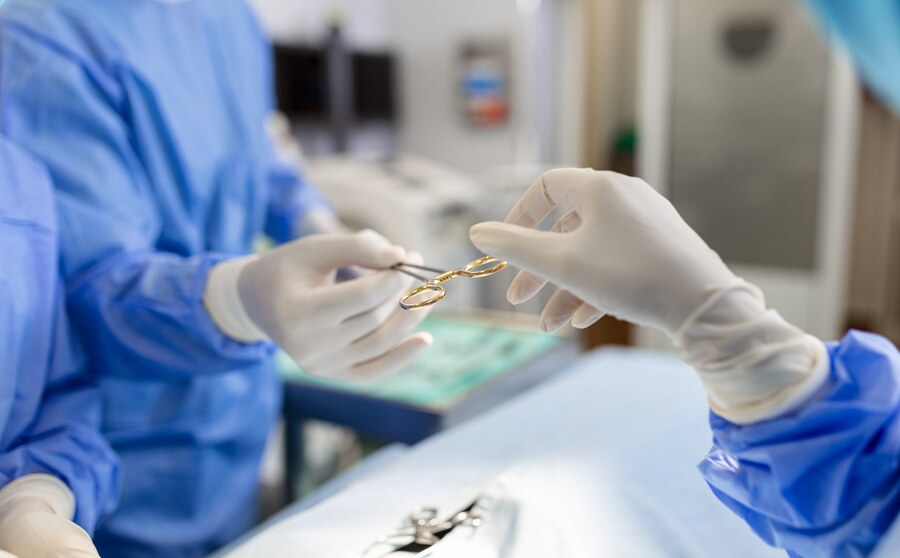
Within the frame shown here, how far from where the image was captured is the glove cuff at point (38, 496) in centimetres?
75

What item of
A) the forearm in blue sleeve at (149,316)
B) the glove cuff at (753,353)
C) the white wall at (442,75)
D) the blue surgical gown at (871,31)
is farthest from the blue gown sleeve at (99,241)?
the white wall at (442,75)

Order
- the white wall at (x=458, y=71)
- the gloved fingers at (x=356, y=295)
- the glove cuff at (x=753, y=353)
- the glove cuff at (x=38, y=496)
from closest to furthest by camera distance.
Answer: the glove cuff at (x=753, y=353), the glove cuff at (x=38, y=496), the gloved fingers at (x=356, y=295), the white wall at (x=458, y=71)

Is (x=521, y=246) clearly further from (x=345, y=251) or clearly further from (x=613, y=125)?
(x=613, y=125)

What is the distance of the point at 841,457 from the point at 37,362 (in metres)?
0.87

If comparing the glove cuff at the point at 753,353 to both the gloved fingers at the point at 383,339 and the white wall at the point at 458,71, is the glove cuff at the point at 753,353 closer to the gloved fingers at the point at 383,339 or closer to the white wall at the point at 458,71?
the gloved fingers at the point at 383,339

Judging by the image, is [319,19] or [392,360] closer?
[392,360]

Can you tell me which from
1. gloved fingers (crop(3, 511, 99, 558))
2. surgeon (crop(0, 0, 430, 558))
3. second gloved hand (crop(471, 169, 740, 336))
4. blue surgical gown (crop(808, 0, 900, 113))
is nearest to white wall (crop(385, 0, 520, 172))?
blue surgical gown (crop(808, 0, 900, 113))

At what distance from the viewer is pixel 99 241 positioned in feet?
3.14

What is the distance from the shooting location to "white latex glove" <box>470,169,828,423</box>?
25.8 inches

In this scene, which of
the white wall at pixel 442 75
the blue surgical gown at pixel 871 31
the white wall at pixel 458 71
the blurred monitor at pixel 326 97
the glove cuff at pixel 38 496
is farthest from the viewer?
the white wall at pixel 442 75

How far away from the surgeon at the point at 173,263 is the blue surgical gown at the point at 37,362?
5 centimetres

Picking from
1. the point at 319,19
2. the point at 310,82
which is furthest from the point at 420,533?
the point at 319,19

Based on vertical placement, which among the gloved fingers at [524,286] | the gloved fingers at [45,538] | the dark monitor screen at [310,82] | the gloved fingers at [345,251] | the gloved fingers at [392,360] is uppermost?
the dark monitor screen at [310,82]

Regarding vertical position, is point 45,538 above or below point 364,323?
below
